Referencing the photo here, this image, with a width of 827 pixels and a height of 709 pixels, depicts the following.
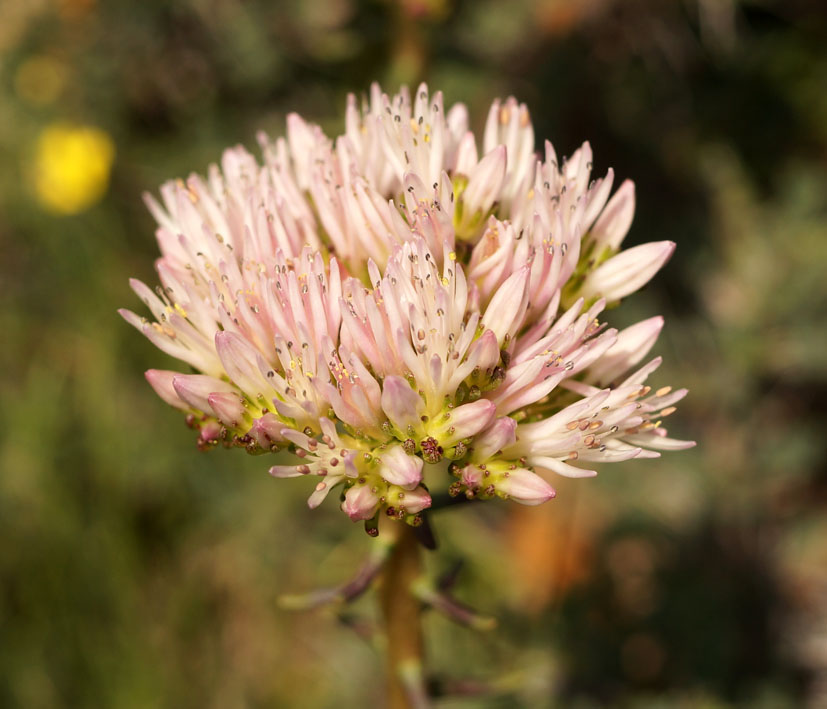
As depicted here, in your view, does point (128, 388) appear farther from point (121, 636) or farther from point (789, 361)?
point (789, 361)

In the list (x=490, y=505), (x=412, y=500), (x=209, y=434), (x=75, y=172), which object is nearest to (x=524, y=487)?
(x=412, y=500)

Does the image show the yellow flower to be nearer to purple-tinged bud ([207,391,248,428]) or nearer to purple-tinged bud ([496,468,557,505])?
purple-tinged bud ([207,391,248,428])

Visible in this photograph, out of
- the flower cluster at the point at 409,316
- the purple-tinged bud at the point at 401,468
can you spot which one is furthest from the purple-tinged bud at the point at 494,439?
the purple-tinged bud at the point at 401,468

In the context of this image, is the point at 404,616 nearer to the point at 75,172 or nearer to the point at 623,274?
the point at 623,274

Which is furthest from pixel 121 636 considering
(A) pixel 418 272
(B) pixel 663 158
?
(B) pixel 663 158

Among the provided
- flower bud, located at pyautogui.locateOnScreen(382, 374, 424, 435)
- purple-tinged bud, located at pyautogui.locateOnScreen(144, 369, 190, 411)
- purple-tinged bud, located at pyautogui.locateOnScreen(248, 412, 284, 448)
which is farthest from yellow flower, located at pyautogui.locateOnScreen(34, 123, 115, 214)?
flower bud, located at pyautogui.locateOnScreen(382, 374, 424, 435)

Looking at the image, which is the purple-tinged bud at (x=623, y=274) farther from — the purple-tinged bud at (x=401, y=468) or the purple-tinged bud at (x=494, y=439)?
the purple-tinged bud at (x=401, y=468)
